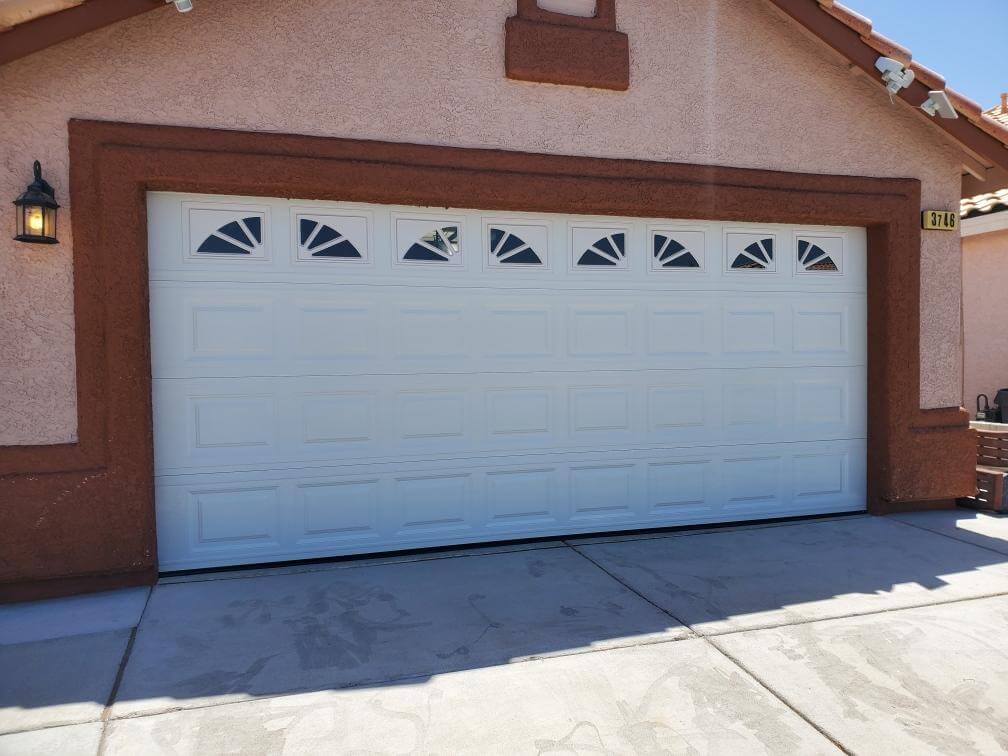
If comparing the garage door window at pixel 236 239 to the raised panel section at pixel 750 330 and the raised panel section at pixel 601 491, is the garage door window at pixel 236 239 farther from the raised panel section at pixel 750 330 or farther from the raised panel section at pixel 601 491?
the raised panel section at pixel 750 330

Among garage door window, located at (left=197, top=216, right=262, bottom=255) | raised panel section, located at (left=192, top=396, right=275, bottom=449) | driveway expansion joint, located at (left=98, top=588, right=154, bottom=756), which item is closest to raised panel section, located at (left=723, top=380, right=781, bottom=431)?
raised panel section, located at (left=192, top=396, right=275, bottom=449)

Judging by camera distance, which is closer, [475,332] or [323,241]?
[323,241]

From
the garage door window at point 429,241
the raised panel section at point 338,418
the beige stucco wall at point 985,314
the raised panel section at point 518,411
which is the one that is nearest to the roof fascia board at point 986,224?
the beige stucco wall at point 985,314

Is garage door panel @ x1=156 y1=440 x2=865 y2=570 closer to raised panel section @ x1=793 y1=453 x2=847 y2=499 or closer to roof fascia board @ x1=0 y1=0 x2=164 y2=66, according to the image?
raised panel section @ x1=793 y1=453 x2=847 y2=499

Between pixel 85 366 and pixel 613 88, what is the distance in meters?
4.01


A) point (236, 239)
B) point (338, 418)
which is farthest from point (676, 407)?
point (236, 239)

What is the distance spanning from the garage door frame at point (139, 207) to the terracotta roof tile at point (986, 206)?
5.28 metres

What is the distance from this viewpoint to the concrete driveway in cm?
287

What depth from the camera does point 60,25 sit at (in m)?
4.05

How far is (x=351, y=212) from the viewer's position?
504cm

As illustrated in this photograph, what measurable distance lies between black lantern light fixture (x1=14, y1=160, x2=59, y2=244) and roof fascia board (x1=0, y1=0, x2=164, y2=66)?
24.6 inches

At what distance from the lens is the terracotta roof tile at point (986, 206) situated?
913 centimetres

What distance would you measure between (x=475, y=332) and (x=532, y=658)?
248 cm

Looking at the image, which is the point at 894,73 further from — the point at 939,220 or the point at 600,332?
the point at 600,332
